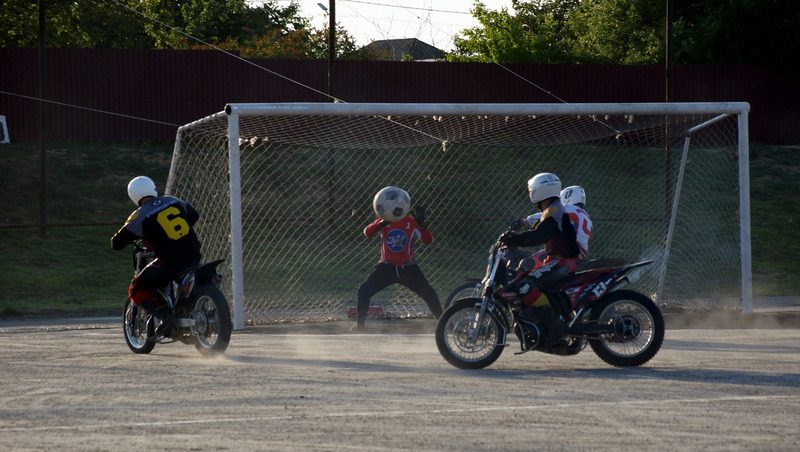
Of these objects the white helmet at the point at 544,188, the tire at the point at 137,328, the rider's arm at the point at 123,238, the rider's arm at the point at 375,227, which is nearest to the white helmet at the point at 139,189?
the rider's arm at the point at 123,238

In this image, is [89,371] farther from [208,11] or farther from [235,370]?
[208,11]

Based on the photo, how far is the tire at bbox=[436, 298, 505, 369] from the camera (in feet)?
32.2

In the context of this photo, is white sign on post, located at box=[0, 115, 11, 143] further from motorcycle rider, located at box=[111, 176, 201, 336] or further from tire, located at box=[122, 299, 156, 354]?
motorcycle rider, located at box=[111, 176, 201, 336]

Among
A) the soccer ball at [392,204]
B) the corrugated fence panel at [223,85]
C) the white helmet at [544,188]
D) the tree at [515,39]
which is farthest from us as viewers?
the tree at [515,39]

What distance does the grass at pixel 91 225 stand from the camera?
1930 cm

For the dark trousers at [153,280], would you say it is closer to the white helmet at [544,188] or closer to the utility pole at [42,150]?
the white helmet at [544,188]

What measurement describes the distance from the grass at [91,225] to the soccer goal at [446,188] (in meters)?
0.65

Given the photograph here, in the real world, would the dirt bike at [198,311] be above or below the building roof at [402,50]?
below

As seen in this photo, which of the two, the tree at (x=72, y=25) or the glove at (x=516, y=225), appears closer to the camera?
the glove at (x=516, y=225)

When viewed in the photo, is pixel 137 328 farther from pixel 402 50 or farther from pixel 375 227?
pixel 402 50

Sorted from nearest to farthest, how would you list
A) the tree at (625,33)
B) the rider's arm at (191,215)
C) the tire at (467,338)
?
1. the tire at (467,338)
2. the rider's arm at (191,215)
3. the tree at (625,33)

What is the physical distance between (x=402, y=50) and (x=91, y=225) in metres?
47.6

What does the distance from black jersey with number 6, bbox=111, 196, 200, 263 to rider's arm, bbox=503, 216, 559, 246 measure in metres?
2.95

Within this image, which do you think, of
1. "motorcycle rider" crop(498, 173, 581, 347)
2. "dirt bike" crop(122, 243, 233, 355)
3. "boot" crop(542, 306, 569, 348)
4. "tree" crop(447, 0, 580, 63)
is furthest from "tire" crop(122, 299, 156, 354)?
"tree" crop(447, 0, 580, 63)
